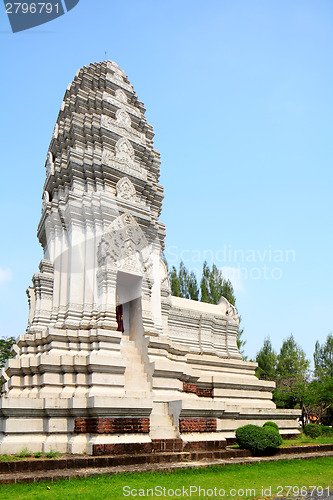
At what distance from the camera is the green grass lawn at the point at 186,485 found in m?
7.27

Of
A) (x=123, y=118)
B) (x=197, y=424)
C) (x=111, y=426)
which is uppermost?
(x=123, y=118)

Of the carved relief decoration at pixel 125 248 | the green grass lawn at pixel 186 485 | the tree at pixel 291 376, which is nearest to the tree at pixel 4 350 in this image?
the carved relief decoration at pixel 125 248

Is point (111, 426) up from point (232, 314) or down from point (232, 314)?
down

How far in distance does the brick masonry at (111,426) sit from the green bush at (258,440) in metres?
2.94

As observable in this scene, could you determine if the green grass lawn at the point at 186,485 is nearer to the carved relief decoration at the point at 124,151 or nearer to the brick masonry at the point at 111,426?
the brick masonry at the point at 111,426

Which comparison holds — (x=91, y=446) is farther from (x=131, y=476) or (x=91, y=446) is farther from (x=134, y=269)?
(x=134, y=269)

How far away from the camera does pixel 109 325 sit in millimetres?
13289

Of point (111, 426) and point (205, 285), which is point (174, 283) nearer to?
point (205, 285)

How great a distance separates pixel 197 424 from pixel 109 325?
3.85 meters

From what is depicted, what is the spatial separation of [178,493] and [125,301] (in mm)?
8841

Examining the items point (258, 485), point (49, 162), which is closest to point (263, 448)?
point (258, 485)

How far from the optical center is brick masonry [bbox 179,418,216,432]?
12117 millimetres

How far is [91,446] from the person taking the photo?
10.5 m

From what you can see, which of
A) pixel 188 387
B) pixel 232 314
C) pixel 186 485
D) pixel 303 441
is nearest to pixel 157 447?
pixel 188 387
